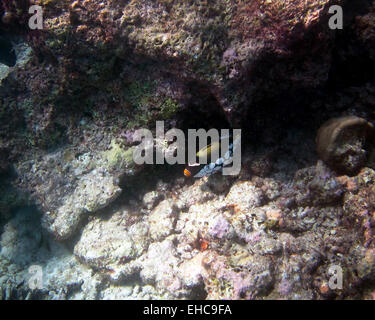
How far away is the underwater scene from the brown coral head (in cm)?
2

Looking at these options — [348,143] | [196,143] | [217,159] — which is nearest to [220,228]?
[217,159]

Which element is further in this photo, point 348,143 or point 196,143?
point 196,143

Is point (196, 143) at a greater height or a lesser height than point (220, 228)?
greater

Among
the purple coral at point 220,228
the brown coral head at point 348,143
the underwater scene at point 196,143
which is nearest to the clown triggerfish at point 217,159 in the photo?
the underwater scene at point 196,143

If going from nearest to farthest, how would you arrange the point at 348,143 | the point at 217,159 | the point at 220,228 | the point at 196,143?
the point at 348,143, the point at 220,228, the point at 217,159, the point at 196,143

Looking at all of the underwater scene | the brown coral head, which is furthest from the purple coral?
the brown coral head

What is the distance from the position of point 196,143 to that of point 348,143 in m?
2.12

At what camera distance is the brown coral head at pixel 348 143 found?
3.13 meters

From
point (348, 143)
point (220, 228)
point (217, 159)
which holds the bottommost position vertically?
point (220, 228)

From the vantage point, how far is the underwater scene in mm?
3023

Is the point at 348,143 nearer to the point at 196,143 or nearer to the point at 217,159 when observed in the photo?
the point at 217,159

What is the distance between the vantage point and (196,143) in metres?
4.07

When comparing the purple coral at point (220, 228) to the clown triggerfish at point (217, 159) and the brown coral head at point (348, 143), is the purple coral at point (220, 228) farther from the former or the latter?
the brown coral head at point (348, 143)
